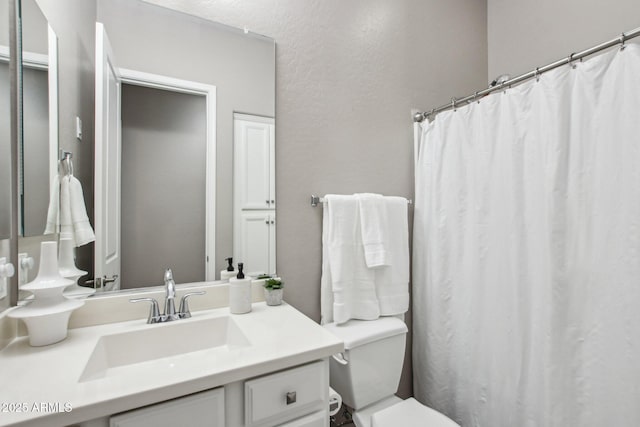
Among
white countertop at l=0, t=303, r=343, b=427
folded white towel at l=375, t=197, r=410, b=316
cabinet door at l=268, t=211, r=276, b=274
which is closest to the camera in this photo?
white countertop at l=0, t=303, r=343, b=427

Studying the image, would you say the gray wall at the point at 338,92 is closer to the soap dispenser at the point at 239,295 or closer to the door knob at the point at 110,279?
the soap dispenser at the point at 239,295

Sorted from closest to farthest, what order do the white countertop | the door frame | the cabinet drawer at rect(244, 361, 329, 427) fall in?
1. the white countertop
2. the cabinet drawer at rect(244, 361, 329, 427)
3. the door frame

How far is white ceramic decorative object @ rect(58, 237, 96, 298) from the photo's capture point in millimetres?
1024

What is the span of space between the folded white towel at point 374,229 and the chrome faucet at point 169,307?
0.77 meters

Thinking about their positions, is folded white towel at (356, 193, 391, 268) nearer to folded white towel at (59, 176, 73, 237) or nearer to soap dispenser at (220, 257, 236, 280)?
soap dispenser at (220, 257, 236, 280)

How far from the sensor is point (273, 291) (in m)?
1.27

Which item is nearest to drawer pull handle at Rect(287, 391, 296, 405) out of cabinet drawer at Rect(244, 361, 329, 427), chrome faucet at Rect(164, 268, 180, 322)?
cabinet drawer at Rect(244, 361, 329, 427)

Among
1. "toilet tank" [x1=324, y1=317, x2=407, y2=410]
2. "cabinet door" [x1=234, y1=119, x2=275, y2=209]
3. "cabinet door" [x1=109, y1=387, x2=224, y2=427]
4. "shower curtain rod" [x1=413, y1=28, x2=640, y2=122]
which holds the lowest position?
"toilet tank" [x1=324, y1=317, x2=407, y2=410]

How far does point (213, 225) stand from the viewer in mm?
1280

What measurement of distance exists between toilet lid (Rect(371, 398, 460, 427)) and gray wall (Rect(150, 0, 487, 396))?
0.52 metres

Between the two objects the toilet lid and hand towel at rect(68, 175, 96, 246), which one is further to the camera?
the toilet lid

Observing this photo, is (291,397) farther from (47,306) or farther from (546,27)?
(546,27)

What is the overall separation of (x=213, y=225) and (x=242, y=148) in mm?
348

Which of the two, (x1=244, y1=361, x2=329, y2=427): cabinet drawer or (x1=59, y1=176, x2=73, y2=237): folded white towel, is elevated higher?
(x1=59, y1=176, x2=73, y2=237): folded white towel
